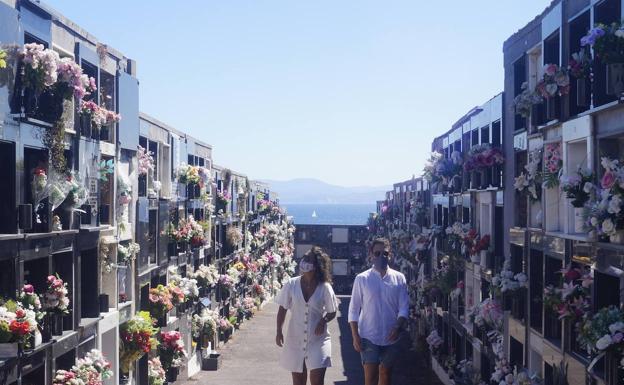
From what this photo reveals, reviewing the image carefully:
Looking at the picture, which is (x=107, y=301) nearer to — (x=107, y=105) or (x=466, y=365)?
(x=107, y=105)

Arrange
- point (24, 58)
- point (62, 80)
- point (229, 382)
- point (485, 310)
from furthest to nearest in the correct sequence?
point (229, 382) → point (485, 310) → point (62, 80) → point (24, 58)

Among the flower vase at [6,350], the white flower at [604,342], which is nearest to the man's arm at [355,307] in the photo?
the white flower at [604,342]

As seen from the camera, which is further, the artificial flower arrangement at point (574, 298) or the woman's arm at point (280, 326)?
the artificial flower arrangement at point (574, 298)

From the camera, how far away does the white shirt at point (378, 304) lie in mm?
13469

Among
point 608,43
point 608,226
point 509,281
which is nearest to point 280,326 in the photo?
point 608,226

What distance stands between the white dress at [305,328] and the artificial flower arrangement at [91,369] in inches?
429

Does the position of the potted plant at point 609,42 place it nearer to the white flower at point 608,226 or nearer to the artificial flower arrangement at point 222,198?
the white flower at point 608,226

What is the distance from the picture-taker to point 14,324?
56.6 ft

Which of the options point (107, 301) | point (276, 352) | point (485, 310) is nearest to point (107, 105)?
point (107, 301)

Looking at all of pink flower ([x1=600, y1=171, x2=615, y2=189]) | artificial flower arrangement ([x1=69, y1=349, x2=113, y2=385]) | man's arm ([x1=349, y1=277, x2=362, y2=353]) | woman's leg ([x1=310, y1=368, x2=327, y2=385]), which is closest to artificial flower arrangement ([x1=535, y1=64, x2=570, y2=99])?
pink flower ([x1=600, y1=171, x2=615, y2=189])

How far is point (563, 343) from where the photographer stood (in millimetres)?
20266

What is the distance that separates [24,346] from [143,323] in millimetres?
10730

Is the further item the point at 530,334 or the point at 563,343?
the point at 530,334

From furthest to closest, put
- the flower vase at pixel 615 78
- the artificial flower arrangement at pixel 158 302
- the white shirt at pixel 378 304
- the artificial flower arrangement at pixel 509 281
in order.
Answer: the artificial flower arrangement at pixel 158 302, the artificial flower arrangement at pixel 509 281, the flower vase at pixel 615 78, the white shirt at pixel 378 304
